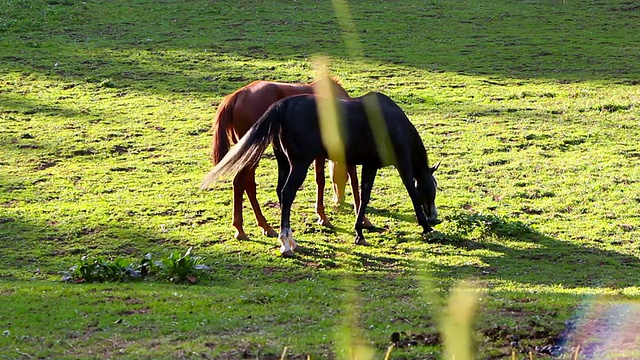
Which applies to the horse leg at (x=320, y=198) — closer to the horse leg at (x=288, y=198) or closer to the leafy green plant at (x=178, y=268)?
the horse leg at (x=288, y=198)

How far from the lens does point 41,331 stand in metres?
6.99

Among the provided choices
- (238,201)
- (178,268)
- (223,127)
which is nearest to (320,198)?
(238,201)

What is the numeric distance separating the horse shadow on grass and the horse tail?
233cm

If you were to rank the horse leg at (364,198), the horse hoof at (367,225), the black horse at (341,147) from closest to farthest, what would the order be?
the black horse at (341,147)
the horse leg at (364,198)
the horse hoof at (367,225)

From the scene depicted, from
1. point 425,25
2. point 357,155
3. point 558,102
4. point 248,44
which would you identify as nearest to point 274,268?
point 357,155

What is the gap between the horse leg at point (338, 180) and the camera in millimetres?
11852

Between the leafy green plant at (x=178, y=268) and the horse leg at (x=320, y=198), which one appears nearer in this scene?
the leafy green plant at (x=178, y=268)

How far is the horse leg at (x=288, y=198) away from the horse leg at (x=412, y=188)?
1.25 metres

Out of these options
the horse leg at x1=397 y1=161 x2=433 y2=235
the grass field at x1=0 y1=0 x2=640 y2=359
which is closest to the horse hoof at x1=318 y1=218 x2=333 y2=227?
the grass field at x1=0 y1=0 x2=640 y2=359

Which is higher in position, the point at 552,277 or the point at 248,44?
the point at 248,44

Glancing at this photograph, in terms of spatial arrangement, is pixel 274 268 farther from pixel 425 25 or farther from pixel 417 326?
pixel 425 25

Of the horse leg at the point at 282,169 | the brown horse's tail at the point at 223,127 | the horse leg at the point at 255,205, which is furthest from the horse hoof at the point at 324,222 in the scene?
the brown horse's tail at the point at 223,127

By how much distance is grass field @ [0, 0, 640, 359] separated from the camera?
699 cm

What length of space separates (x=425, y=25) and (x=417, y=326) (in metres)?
16.7
